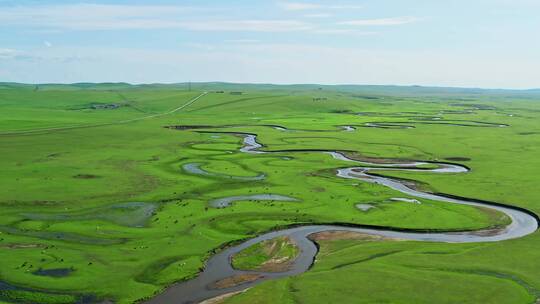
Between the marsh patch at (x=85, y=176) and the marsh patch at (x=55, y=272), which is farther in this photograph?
the marsh patch at (x=85, y=176)

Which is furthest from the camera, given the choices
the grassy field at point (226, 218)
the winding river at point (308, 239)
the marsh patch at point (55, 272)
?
the marsh patch at point (55, 272)

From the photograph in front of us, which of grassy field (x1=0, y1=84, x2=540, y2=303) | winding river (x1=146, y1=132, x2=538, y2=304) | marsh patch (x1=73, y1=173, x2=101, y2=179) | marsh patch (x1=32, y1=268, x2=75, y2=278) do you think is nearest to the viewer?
grassy field (x1=0, y1=84, x2=540, y2=303)

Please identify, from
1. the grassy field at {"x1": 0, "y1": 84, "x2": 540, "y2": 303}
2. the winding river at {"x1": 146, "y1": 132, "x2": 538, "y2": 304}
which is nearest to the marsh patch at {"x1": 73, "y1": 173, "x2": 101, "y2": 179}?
the grassy field at {"x1": 0, "y1": 84, "x2": 540, "y2": 303}

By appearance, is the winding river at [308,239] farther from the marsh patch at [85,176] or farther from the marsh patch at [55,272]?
the marsh patch at [85,176]

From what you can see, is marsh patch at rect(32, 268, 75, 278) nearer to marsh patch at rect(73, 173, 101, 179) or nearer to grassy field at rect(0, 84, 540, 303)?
grassy field at rect(0, 84, 540, 303)

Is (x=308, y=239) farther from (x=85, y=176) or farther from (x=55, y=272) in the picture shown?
(x=85, y=176)

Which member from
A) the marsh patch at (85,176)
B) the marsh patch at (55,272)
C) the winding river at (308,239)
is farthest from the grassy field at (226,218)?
the winding river at (308,239)

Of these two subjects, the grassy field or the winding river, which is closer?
the grassy field

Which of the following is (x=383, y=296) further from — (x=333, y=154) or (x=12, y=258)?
(x=333, y=154)

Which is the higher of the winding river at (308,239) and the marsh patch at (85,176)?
the marsh patch at (85,176)

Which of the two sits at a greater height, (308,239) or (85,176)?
(85,176)

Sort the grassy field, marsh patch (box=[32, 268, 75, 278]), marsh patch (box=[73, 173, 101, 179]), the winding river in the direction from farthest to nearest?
marsh patch (box=[73, 173, 101, 179]) → marsh patch (box=[32, 268, 75, 278]) → the winding river → the grassy field

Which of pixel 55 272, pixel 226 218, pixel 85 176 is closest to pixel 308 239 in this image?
pixel 226 218
